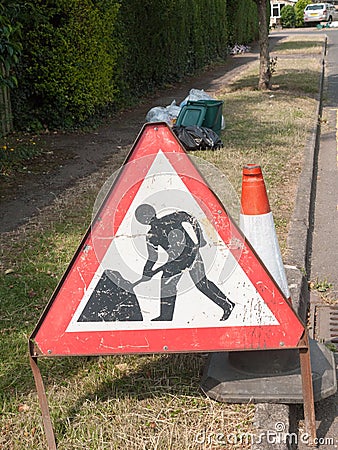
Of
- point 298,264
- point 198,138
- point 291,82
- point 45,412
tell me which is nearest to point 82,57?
point 198,138

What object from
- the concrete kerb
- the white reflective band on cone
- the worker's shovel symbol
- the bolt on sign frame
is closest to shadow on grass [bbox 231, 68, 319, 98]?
the concrete kerb

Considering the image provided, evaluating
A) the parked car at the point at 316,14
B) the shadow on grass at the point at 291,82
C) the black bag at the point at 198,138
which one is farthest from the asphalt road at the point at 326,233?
the parked car at the point at 316,14

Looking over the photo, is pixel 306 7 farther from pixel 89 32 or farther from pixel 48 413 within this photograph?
pixel 48 413

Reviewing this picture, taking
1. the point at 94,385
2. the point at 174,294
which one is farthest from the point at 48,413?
A: the point at 174,294

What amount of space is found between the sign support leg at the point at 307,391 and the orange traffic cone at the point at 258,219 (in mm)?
428

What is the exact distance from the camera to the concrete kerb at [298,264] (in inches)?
118

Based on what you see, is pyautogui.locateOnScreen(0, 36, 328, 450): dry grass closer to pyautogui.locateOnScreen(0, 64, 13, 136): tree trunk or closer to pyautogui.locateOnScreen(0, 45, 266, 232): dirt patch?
pyautogui.locateOnScreen(0, 45, 266, 232): dirt patch

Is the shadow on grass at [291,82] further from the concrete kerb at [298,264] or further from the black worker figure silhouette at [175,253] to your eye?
the black worker figure silhouette at [175,253]

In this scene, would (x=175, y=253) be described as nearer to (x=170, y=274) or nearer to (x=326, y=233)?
(x=170, y=274)

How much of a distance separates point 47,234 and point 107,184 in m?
3.04

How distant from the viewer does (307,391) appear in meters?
2.97

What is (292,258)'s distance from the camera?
17.4ft

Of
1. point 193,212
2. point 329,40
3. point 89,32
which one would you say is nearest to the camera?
point 193,212

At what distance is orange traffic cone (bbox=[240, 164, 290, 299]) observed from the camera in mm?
3297
